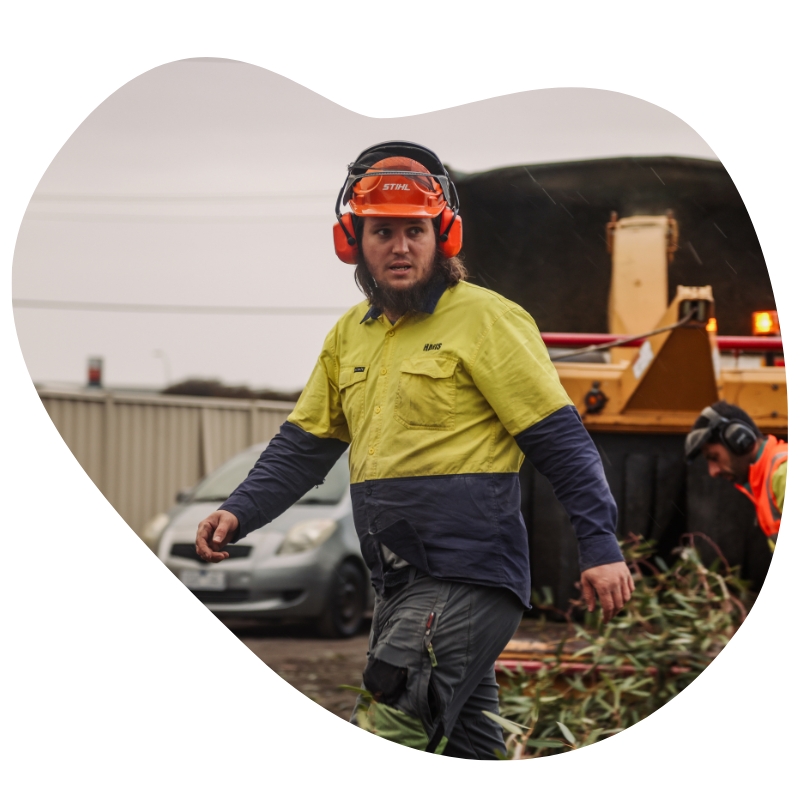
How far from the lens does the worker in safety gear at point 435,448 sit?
7.51ft

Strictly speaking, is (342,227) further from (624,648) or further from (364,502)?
(624,648)

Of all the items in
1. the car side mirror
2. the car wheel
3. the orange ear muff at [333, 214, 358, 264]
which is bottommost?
the car wheel

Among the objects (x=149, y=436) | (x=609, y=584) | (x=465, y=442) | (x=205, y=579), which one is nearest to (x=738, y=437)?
(x=609, y=584)

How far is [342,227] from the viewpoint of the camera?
243 cm

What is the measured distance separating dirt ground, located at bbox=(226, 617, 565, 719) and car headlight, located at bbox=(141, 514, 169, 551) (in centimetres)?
33

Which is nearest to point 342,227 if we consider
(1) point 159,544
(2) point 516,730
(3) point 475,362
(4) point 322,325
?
(4) point 322,325

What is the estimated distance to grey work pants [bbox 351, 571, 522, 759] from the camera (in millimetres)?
2311

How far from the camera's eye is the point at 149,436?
8.27ft

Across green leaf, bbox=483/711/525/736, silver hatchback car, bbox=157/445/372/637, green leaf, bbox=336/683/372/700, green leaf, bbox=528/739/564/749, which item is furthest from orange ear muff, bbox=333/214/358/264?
green leaf, bbox=528/739/564/749

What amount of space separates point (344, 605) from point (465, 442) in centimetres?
60

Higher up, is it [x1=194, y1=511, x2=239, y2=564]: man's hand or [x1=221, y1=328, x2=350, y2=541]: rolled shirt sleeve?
[x1=221, y1=328, x2=350, y2=541]: rolled shirt sleeve

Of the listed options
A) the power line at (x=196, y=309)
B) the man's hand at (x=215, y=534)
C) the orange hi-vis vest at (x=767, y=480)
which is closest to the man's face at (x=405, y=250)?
the power line at (x=196, y=309)

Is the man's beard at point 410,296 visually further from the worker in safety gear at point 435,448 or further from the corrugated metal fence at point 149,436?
the corrugated metal fence at point 149,436

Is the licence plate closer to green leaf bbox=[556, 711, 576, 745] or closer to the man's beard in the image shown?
the man's beard
